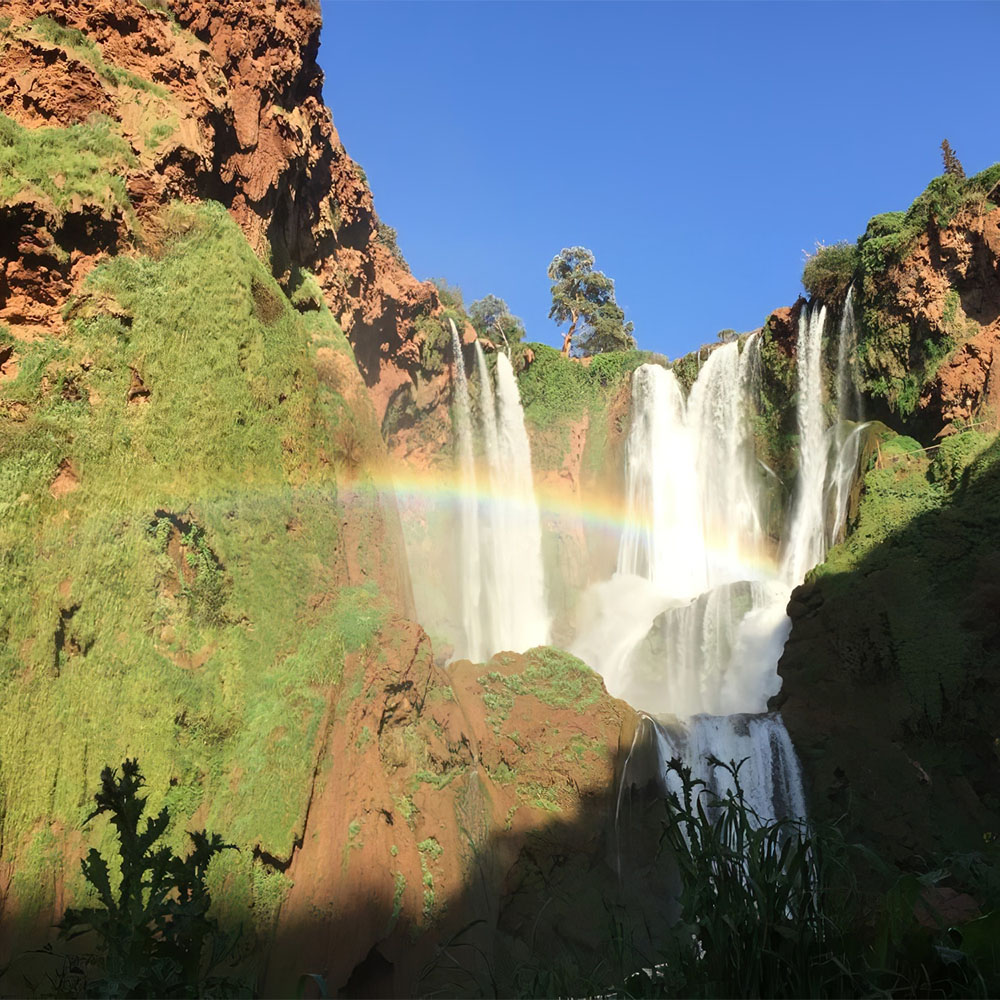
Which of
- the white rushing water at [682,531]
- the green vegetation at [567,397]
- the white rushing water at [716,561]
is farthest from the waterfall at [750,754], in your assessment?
the green vegetation at [567,397]

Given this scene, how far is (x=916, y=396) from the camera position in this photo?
22656 mm

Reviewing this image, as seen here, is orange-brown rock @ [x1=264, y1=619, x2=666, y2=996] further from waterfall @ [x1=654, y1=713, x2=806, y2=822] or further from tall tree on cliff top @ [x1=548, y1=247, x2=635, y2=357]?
tall tree on cliff top @ [x1=548, y1=247, x2=635, y2=357]

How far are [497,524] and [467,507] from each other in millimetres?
1779

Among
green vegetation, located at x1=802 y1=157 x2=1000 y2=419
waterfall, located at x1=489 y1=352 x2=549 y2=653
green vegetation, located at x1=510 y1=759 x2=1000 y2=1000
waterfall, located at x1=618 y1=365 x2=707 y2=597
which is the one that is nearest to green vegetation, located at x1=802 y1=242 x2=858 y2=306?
green vegetation, located at x1=802 y1=157 x2=1000 y2=419

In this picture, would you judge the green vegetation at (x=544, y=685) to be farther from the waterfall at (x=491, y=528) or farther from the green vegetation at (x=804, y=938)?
the waterfall at (x=491, y=528)

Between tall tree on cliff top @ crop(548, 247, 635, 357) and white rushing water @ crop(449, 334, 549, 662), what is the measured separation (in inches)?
500

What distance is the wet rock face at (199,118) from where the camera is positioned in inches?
456

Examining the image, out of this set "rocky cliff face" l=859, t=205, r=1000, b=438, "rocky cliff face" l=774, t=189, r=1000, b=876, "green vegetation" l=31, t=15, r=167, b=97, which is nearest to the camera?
"green vegetation" l=31, t=15, r=167, b=97

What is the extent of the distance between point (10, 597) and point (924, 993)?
9.20 m

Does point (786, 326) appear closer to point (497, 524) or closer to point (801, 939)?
point (497, 524)

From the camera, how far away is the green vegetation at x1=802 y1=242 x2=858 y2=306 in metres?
25.2

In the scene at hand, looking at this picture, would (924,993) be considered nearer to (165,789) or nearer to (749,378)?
(165,789)

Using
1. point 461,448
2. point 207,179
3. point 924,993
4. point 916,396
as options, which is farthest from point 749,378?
point 924,993

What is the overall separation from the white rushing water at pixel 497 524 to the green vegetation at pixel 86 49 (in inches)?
665
